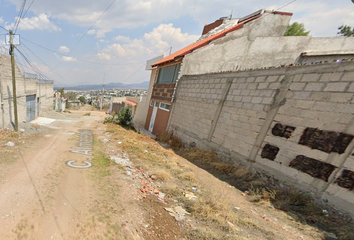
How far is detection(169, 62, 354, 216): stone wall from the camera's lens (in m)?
3.62

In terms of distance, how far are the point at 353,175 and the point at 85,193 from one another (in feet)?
21.9

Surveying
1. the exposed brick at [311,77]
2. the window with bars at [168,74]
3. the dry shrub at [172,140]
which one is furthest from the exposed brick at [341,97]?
the window with bars at [168,74]

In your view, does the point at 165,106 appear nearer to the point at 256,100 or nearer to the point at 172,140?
the point at 172,140

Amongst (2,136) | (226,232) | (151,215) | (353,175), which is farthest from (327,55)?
(2,136)

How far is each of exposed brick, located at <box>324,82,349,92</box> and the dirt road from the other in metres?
5.94

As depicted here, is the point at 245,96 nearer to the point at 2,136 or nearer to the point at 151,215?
the point at 151,215

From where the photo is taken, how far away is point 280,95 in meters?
4.87

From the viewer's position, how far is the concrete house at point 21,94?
834 centimetres

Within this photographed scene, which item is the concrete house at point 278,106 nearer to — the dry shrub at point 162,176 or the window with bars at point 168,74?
the window with bars at point 168,74

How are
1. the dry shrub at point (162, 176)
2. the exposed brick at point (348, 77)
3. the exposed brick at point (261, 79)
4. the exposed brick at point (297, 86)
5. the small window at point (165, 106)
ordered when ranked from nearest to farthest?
1. the exposed brick at point (348, 77)
2. the exposed brick at point (297, 86)
3. the dry shrub at point (162, 176)
4. the exposed brick at point (261, 79)
5. the small window at point (165, 106)

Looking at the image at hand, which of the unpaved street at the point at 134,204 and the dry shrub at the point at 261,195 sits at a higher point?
the dry shrub at the point at 261,195

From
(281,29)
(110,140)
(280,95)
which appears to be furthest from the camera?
(110,140)

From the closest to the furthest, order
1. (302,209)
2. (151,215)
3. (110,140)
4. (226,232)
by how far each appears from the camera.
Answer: (226,232) → (151,215) → (302,209) → (110,140)

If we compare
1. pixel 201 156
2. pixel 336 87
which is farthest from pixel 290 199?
pixel 201 156
